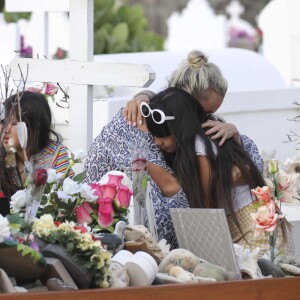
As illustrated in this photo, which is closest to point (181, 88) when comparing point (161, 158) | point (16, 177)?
point (161, 158)

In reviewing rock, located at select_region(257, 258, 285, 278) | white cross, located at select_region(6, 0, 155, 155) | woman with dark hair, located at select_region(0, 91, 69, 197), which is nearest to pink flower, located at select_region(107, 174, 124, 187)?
rock, located at select_region(257, 258, 285, 278)

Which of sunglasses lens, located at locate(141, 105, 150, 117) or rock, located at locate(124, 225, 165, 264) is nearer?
rock, located at locate(124, 225, 165, 264)

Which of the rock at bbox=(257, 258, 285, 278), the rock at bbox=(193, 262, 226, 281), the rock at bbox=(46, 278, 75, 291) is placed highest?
the rock at bbox=(46, 278, 75, 291)

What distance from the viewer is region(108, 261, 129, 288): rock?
3.35 meters

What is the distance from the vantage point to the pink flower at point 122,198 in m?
3.82

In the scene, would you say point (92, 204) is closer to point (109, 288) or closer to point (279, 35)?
point (109, 288)

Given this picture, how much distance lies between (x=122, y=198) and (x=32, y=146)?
103 centimetres

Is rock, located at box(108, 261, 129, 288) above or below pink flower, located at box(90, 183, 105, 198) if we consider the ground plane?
below

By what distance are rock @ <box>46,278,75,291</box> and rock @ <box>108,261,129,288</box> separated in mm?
162

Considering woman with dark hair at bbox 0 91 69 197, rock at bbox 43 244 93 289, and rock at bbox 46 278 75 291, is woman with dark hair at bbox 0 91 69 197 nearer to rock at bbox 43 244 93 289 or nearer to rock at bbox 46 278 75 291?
rock at bbox 43 244 93 289

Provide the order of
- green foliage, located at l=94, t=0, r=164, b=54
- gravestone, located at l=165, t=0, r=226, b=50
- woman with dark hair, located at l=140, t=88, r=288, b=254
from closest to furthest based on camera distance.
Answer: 1. woman with dark hair, located at l=140, t=88, r=288, b=254
2. green foliage, located at l=94, t=0, r=164, b=54
3. gravestone, located at l=165, t=0, r=226, b=50

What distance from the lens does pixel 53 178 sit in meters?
3.87

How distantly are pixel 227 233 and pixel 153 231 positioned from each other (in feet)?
1.30

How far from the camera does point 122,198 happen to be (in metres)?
3.82
